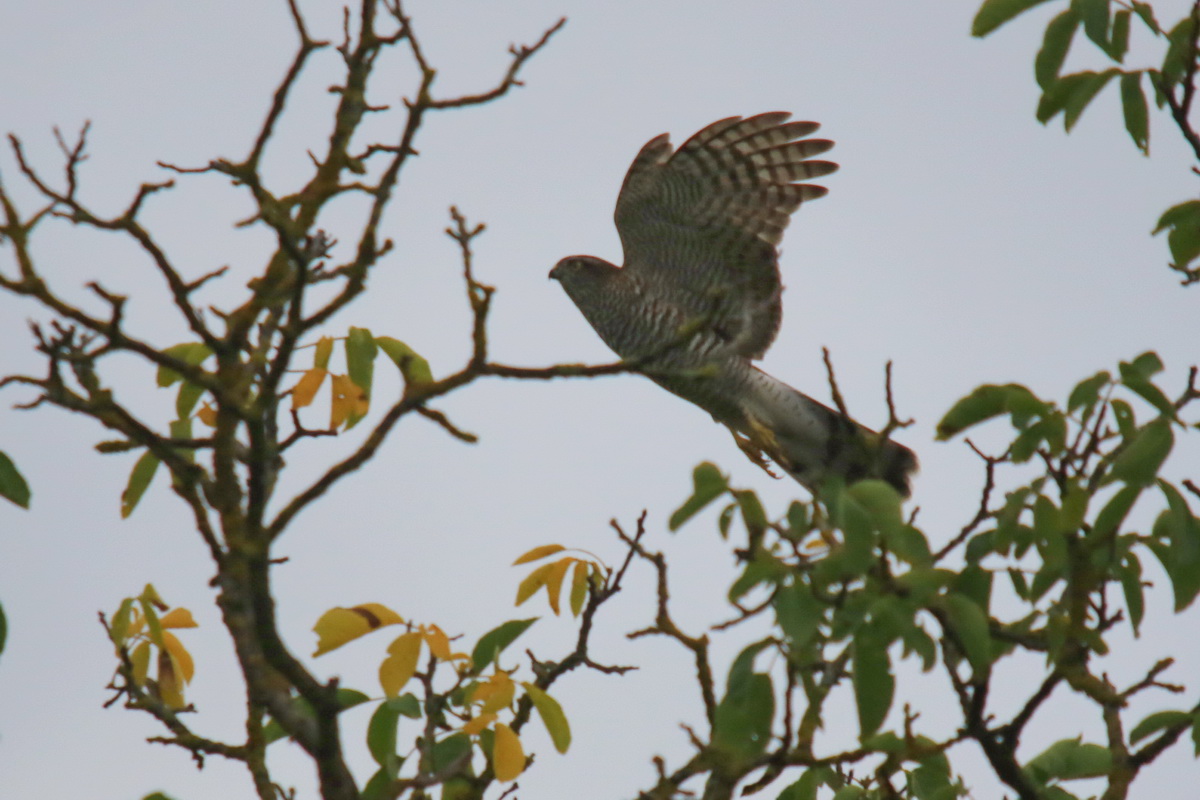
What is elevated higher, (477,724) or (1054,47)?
(1054,47)

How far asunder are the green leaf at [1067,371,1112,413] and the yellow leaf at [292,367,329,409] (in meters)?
1.51

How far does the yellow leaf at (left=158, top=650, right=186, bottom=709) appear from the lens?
302 centimetres

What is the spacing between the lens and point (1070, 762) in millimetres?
2857

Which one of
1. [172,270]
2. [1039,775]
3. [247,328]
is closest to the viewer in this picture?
[172,270]

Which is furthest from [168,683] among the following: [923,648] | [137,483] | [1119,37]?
[1119,37]

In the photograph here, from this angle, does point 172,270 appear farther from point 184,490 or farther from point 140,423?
point 184,490

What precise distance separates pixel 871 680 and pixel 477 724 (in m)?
0.83

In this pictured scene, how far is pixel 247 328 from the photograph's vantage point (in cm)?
208

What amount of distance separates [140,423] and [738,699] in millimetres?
1014

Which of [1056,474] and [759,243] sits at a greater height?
[759,243]

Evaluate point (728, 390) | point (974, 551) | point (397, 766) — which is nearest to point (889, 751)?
point (974, 551)

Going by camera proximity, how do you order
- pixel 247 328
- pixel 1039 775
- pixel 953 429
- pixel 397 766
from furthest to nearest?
1. pixel 1039 775
2. pixel 397 766
3. pixel 953 429
4. pixel 247 328

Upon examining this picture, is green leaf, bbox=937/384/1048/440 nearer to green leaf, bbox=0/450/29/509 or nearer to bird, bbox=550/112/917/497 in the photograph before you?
green leaf, bbox=0/450/29/509

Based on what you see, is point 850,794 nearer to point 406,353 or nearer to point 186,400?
point 406,353
